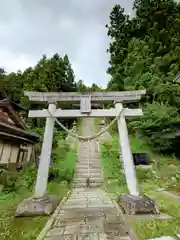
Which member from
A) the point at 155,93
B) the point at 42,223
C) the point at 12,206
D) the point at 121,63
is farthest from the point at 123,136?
the point at 121,63

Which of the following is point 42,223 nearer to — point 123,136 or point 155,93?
point 123,136

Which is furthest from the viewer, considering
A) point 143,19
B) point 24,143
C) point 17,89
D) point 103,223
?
point 17,89

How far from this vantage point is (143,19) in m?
29.1

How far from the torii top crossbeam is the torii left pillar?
1.40 ft

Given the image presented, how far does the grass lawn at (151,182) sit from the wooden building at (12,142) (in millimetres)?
6393

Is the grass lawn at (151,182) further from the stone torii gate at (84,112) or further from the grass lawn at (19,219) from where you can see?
the grass lawn at (19,219)

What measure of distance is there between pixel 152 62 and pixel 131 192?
21615 mm

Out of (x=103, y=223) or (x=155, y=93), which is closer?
(x=103, y=223)

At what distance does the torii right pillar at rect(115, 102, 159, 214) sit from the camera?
5723 mm

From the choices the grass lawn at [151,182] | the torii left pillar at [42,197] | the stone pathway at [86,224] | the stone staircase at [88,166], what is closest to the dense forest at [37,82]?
the stone staircase at [88,166]

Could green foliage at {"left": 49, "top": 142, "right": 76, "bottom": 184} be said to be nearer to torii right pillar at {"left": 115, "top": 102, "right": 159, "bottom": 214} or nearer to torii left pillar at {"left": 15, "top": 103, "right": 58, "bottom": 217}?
torii left pillar at {"left": 15, "top": 103, "right": 58, "bottom": 217}

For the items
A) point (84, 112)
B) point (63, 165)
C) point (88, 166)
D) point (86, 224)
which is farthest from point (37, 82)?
point (86, 224)

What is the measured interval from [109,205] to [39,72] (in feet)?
86.4

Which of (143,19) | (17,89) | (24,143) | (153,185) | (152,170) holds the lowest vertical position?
(153,185)
